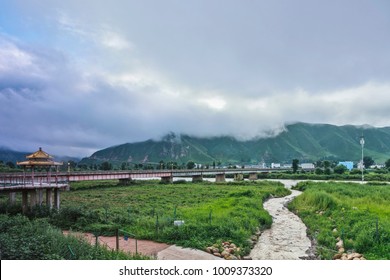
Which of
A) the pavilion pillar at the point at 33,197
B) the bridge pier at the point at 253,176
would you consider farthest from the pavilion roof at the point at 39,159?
the bridge pier at the point at 253,176

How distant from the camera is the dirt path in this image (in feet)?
48.2

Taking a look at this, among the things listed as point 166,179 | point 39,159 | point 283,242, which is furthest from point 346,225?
point 166,179

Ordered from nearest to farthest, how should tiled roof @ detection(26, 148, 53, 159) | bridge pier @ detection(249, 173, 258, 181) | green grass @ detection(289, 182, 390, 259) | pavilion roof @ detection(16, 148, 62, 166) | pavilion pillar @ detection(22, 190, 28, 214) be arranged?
1. green grass @ detection(289, 182, 390, 259)
2. pavilion pillar @ detection(22, 190, 28, 214)
3. pavilion roof @ detection(16, 148, 62, 166)
4. tiled roof @ detection(26, 148, 53, 159)
5. bridge pier @ detection(249, 173, 258, 181)

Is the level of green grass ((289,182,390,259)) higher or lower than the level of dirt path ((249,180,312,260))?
higher

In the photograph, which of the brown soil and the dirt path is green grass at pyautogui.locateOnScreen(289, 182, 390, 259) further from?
the brown soil

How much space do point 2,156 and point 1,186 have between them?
23.2ft

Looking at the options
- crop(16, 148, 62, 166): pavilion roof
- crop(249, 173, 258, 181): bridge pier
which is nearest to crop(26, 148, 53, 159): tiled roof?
crop(16, 148, 62, 166): pavilion roof

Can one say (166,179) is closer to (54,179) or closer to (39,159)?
(54,179)

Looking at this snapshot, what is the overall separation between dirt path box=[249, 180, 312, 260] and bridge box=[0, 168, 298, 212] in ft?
52.9

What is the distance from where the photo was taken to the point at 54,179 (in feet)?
125

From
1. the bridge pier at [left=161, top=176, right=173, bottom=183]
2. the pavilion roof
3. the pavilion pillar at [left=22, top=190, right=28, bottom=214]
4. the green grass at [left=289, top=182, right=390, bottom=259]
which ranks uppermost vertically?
the pavilion roof

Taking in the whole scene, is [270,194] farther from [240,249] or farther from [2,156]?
[2,156]

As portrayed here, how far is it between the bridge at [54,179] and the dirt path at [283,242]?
16.1 meters

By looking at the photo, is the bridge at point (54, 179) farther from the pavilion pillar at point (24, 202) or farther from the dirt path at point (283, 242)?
the dirt path at point (283, 242)
